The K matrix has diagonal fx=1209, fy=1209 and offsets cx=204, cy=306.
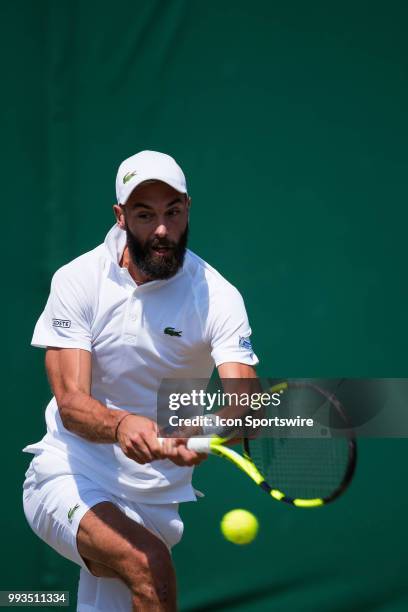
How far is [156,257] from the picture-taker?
331cm

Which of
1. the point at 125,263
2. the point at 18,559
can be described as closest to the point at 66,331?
the point at 125,263

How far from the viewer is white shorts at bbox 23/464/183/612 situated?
10.8 feet

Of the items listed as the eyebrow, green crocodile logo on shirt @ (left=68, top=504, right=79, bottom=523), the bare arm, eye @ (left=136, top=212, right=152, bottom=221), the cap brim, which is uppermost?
the cap brim

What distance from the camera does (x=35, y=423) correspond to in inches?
171

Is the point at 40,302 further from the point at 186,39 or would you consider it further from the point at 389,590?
the point at 389,590

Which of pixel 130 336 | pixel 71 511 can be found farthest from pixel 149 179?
pixel 71 511

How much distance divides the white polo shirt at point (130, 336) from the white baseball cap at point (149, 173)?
0.77 feet

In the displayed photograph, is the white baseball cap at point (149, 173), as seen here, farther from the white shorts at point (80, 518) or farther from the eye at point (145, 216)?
the white shorts at point (80, 518)

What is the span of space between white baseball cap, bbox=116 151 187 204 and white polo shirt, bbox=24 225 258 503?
0.24 m

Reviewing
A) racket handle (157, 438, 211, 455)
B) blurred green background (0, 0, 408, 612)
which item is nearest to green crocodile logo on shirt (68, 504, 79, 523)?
racket handle (157, 438, 211, 455)

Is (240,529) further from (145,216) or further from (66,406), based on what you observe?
(145,216)

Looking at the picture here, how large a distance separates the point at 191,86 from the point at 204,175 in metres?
0.32

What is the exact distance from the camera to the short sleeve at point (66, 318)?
330 cm

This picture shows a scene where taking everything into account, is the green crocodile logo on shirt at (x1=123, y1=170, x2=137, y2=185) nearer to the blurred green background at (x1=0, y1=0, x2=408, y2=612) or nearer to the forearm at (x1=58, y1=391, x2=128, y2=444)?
the forearm at (x1=58, y1=391, x2=128, y2=444)
